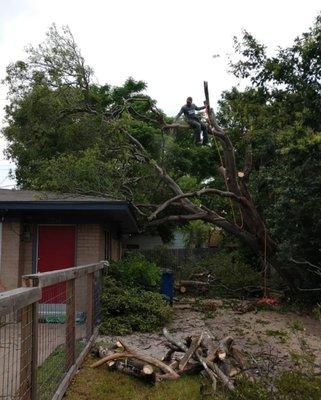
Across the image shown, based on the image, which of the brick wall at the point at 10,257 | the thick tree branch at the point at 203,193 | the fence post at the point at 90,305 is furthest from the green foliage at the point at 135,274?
the fence post at the point at 90,305

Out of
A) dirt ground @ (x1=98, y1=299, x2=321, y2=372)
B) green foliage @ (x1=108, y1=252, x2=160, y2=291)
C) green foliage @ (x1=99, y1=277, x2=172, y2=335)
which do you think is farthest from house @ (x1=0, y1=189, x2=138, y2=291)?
dirt ground @ (x1=98, y1=299, x2=321, y2=372)

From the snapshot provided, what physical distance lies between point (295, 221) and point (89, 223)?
558 cm

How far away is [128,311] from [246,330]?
2.69 metres

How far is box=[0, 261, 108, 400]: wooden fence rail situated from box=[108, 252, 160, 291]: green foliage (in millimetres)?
2573

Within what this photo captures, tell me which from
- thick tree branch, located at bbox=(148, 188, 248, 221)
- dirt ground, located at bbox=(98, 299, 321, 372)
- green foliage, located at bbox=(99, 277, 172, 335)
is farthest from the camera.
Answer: thick tree branch, located at bbox=(148, 188, 248, 221)

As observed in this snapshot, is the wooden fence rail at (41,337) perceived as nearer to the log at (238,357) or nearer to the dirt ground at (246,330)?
the dirt ground at (246,330)

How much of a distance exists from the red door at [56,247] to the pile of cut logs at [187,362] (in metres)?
5.55

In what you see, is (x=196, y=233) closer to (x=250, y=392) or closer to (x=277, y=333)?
(x=277, y=333)

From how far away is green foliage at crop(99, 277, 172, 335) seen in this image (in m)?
10.4

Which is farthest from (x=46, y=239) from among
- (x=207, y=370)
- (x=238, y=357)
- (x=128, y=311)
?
(x=207, y=370)

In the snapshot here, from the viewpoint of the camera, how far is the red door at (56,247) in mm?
13094

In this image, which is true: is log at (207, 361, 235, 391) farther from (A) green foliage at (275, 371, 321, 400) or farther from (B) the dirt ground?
(A) green foliage at (275, 371, 321, 400)

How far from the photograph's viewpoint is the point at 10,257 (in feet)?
41.9

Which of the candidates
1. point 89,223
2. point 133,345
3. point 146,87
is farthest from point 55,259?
point 146,87
